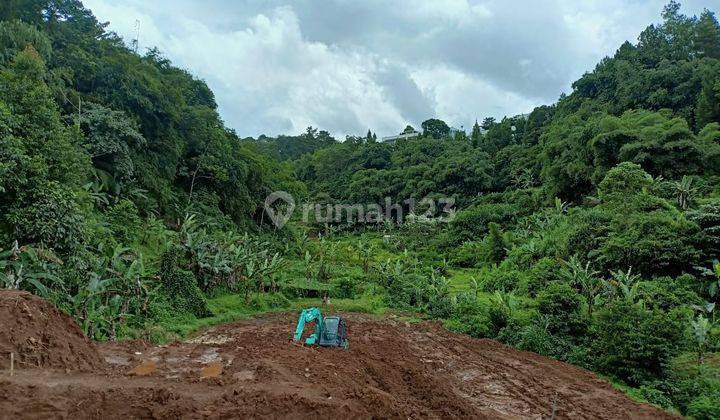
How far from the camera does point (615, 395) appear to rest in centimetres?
957

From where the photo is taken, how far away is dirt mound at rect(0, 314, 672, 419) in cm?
530

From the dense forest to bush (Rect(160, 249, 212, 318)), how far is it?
0.07 meters

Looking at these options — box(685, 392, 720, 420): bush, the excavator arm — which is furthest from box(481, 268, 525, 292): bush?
the excavator arm

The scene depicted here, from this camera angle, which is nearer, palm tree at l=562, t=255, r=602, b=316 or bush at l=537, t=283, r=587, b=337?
bush at l=537, t=283, r=587, b=337

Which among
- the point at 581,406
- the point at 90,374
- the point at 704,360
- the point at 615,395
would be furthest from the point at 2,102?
the point at 704,360

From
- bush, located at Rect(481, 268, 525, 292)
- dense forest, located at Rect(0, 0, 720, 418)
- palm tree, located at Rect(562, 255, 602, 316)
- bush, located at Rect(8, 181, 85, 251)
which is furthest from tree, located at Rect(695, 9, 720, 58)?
bush, located at Rect(8, 181, 85, 251)

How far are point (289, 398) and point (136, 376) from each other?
288 cm

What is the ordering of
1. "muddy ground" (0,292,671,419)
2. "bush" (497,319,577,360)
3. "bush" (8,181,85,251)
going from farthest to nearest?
1. "bush" (497,319,577,360)
2. "bush" (8,181,85,251)
3. "muddy ground" (0,292,671,419)

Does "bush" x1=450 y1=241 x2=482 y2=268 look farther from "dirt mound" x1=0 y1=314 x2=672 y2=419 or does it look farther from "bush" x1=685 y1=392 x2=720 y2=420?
"bush" x1=685 y1=392 x2=720 y2=420

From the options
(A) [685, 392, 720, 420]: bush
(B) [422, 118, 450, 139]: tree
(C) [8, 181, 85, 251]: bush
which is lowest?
(A) [685, 392, 720, 420]: bush

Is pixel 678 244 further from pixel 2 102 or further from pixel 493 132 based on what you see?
pixel 493 132

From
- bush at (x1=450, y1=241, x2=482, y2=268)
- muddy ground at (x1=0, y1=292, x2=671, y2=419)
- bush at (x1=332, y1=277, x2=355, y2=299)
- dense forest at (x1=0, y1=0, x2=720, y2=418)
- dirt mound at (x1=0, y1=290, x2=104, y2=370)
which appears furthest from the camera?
bush at (x1=450, y1=241, x2=482, y2=268)

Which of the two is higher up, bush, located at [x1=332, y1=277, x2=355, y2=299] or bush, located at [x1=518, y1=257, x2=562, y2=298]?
bush, located at [x1=518, y1=257, x2=562, y2=298]

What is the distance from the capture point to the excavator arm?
10.4 m
